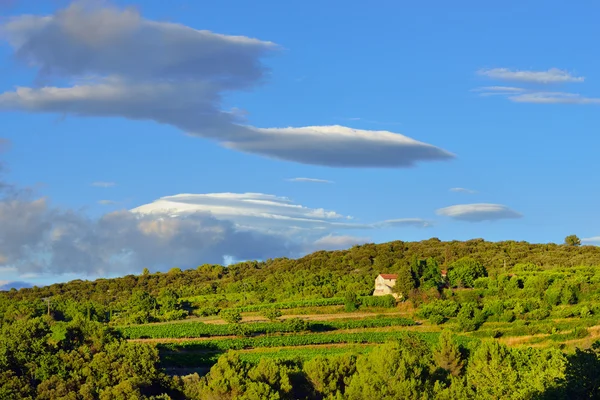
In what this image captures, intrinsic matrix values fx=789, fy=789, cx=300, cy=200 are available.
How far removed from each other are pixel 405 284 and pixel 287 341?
1167 inches

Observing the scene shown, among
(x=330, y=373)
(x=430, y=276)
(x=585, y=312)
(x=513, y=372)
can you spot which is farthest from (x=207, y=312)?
(x=513, y=372)

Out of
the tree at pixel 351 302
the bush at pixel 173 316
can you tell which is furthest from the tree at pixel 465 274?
the bush at pixel 173 316

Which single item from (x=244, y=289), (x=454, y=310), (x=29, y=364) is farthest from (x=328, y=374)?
(x=244, y=289)

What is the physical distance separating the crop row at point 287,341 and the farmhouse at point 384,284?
2697 centimetres

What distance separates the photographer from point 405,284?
359 ft

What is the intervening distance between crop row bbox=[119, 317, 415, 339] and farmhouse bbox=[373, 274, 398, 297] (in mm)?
17713

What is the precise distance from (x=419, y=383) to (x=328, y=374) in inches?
310

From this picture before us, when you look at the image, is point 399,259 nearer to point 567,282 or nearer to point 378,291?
point 378,291

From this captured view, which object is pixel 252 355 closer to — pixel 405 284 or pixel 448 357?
pixel 448 357

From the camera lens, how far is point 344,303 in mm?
108500

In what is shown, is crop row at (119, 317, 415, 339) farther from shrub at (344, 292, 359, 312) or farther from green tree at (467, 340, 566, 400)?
green tree at (467, 340, 566, 400)

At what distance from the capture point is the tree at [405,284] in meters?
109

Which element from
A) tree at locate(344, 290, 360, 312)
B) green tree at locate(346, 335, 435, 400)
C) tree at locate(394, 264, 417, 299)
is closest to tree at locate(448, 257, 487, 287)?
tree at locate(394, 264, 417, 299)

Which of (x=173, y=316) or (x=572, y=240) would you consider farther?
(x=572, y=240)
